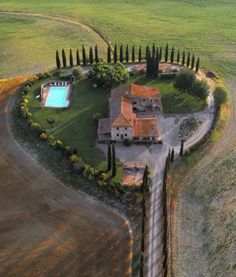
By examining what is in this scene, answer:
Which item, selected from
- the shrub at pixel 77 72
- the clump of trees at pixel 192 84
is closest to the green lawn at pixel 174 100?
the clump of trees at pixel 192 84

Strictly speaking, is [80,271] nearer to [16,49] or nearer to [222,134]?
[222,134]

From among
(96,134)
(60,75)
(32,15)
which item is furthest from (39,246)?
(32,15)

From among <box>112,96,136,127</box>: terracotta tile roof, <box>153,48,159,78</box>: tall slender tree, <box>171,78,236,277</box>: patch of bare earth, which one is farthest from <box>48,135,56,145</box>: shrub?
<box>153,48,159,78</box>: tall slender tree

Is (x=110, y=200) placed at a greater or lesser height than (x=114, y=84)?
lesser

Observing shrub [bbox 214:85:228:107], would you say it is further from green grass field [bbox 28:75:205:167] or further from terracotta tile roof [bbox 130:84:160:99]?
terracotta tile roof [bbox 130:84:160:99]

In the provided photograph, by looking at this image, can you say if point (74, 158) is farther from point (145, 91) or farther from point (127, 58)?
point (127, 58)
